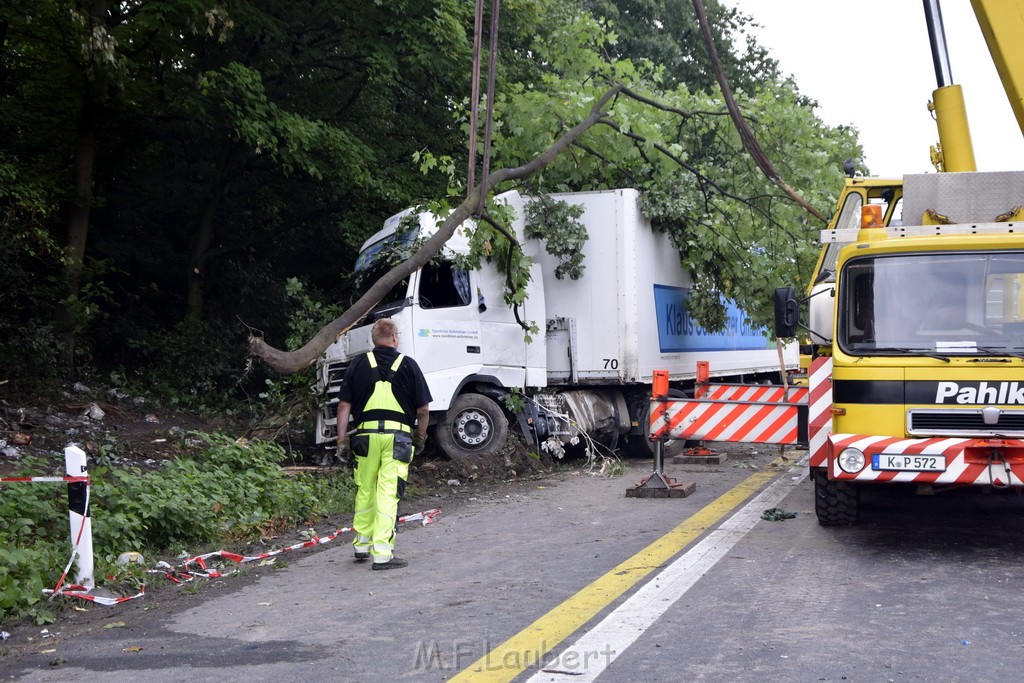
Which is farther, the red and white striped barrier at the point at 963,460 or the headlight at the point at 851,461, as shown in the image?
the headlight at the point at 851,461

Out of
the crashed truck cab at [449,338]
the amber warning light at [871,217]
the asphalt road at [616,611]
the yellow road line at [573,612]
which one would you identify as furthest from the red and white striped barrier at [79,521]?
the amber warning light at [871,217]

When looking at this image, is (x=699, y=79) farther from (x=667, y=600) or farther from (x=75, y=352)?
(x=667, y=600)

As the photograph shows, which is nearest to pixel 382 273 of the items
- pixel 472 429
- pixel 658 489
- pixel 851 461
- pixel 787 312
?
pixel 472 429

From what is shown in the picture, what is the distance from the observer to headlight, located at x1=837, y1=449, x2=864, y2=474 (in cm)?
709

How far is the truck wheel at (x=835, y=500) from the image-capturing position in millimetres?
7922

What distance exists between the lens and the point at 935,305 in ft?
23.8

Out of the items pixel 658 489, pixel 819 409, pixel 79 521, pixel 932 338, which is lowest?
pixel 658 489

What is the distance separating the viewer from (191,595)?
6426 millimetres

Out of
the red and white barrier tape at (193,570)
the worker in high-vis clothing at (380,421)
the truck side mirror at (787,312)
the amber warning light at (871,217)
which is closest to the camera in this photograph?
the red and white barrier tape at (193,570)

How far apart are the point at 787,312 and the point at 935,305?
1.07 m

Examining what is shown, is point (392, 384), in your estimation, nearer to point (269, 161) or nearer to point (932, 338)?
point (932, 338)

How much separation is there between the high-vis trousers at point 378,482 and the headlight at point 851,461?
9.66 ft

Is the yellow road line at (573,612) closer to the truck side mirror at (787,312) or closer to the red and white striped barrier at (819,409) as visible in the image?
the red and white striped barrier at (819,409)

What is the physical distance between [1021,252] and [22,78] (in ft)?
49.2
